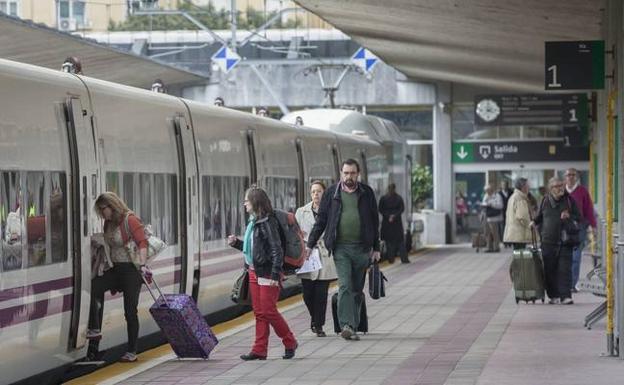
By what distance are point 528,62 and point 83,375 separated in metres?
17.5

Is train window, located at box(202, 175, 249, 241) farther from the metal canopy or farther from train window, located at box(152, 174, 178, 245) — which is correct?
the metal canopy

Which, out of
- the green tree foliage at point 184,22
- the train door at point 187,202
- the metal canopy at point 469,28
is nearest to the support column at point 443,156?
the metal canopy at point 469,28

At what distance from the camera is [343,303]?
1541 centimetres

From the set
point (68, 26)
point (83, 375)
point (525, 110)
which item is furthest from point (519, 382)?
point (68, 26)

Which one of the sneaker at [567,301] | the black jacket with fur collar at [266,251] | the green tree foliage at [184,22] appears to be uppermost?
the green tree foliage at [184,22]

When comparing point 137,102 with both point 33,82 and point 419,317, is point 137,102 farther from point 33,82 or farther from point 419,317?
point 419,317

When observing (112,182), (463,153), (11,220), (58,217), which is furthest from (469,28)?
(463,153)

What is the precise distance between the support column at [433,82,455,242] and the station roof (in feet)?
44.6

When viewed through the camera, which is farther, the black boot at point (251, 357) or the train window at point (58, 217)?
the black boot at point (251, 357)

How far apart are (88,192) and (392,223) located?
67.4 ft

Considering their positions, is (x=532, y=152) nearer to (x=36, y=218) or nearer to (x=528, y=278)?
(x=528, y=278)

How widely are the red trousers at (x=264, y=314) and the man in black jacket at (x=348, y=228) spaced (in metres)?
1.55

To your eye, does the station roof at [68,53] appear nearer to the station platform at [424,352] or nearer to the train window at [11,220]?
the station platform at [424,352]

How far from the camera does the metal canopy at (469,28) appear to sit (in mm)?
20328
